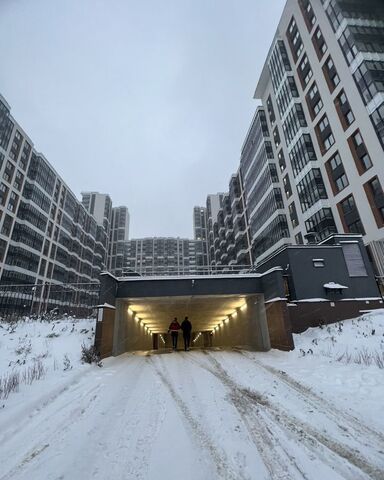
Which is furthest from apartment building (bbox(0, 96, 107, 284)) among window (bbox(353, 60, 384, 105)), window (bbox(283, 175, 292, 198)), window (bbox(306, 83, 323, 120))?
window (bbox(353, 60, 384, 105))

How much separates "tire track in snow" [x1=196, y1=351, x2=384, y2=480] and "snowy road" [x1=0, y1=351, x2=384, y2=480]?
14mm

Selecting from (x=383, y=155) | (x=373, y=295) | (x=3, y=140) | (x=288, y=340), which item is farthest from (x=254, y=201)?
(x=3, y=140)

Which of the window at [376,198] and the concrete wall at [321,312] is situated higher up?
the window at [376,198]

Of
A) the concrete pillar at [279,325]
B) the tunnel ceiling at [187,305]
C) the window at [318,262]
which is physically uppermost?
the window at [318,262]

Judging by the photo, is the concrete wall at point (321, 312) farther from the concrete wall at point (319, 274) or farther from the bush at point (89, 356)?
the bush at point (89, 356)

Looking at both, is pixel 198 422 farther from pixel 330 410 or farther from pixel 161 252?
pixel 161 252

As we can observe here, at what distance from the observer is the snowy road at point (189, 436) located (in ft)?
10.7

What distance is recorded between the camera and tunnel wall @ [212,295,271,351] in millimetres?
15672

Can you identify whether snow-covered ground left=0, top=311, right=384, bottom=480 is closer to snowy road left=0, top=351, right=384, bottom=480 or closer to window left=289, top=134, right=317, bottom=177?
A: snowy road left=0, top=351, right=384, bottom=480

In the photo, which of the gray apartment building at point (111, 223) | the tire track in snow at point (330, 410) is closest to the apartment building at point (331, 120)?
the tire track in snow at point (330, 410)

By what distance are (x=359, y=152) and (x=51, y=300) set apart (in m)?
36.5

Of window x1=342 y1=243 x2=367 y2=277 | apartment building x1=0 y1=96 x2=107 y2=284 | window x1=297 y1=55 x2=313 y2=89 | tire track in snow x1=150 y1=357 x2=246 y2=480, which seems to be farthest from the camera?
apartment building x1=0 y1=96 x2=107 y2=284

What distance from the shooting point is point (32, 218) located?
5547 centimetres

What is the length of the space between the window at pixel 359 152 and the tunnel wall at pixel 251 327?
24211 millimetres
